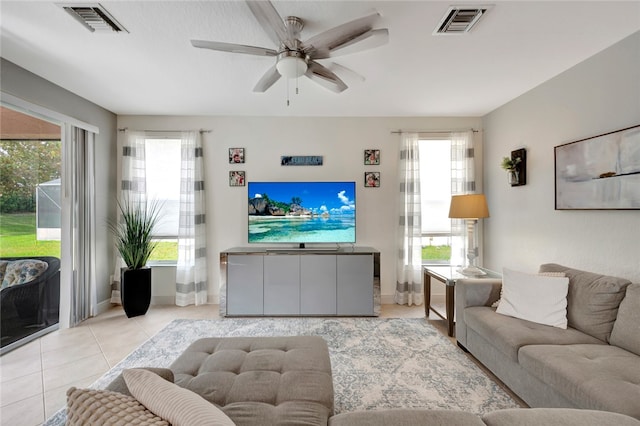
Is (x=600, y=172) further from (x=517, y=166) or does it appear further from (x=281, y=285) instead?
(x=281, y=285)

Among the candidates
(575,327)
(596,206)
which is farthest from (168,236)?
(596,206)

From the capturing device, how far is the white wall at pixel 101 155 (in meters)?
3.05

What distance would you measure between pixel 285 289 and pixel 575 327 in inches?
105

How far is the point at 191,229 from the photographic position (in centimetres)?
391

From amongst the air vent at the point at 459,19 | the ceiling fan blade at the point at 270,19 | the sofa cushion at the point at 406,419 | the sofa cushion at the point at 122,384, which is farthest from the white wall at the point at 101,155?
the sofa cushion at the point at 406,419

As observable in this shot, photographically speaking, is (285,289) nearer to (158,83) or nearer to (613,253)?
(158,83)

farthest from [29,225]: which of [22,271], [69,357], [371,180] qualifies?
[371,180]

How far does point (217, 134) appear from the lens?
4027mm

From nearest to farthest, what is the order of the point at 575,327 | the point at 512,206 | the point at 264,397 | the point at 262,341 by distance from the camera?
the point at 264,397, the point at 262,341, the point at 575,327, the point at 512,206

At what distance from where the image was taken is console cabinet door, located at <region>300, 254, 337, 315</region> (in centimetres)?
349

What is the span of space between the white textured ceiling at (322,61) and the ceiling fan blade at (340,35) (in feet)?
0.86

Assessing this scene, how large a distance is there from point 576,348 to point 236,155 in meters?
3.88

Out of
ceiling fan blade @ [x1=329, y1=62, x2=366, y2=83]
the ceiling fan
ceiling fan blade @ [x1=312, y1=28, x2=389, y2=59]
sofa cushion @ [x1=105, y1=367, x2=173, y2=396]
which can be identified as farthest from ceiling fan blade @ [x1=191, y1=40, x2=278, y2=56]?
sofa cushion @ [x1=105, y1=367, x2=173, y2=396]

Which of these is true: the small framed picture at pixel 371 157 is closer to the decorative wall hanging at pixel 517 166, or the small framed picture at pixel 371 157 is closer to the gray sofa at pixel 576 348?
the decorative wall hanging at pixel 517 166
